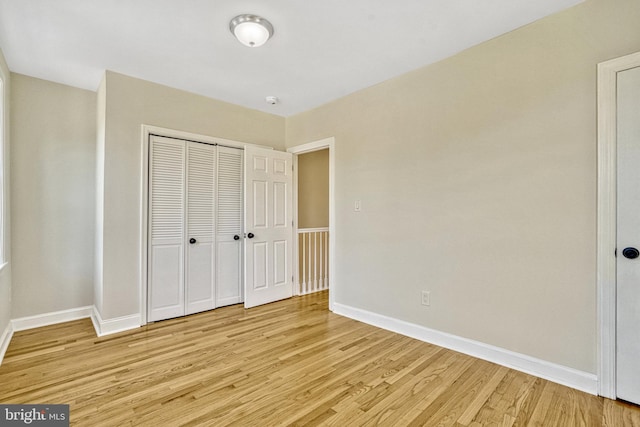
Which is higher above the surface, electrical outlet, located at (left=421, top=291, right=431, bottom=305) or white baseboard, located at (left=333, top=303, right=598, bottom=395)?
electrical outlet, located at (left=421, top=291, right=431, bottom=305)

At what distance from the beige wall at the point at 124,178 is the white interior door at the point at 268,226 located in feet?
3.53

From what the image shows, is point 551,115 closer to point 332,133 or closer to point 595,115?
point 595,115

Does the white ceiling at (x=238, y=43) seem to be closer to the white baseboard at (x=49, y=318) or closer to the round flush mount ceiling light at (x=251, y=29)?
the round flush mount ceiling light at (x=251, y=29)

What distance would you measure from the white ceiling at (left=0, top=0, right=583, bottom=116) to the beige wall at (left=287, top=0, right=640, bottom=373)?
265 mm

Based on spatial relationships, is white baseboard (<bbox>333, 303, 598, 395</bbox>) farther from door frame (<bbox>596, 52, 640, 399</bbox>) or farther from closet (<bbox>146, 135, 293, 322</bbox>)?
closet (<bbox>146, 135, 293, 322</bbox>)

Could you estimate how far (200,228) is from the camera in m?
3.58

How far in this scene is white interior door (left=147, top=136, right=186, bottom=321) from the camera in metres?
3.25

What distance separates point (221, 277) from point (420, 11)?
132 inches

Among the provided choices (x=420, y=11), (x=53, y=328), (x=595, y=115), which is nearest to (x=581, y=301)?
(x=595, y=115)

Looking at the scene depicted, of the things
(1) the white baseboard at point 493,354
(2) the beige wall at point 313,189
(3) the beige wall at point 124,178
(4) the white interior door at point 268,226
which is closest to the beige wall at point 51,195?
(3) the beige wall at point 124,178

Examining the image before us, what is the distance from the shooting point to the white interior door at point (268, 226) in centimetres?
382

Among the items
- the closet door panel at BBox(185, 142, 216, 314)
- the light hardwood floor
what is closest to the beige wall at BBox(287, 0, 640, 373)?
the light hardwood floor

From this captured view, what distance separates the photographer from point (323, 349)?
8.60 feet

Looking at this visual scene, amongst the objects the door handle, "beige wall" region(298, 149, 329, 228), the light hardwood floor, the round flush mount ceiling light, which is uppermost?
the round flush mount ceiling light
